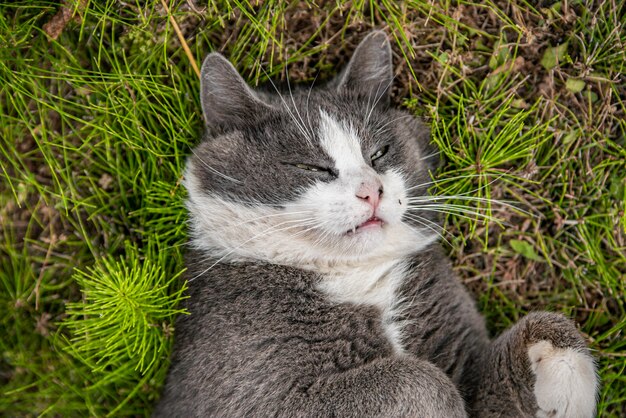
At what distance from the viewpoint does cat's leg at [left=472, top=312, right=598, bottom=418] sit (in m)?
2.53

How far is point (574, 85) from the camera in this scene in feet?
10.6

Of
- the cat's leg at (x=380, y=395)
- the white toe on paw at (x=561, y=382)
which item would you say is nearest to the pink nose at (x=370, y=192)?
the cat's leg at (x=380, y=395)

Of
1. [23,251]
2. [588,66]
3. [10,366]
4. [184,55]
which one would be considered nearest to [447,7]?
[588,66]

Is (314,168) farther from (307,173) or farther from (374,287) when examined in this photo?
(374,287)

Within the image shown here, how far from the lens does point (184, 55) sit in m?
3.23

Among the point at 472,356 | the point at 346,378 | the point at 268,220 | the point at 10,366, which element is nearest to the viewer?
the point at 346,378

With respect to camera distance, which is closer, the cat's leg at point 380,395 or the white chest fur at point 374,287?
the cat's leg at point 380,395

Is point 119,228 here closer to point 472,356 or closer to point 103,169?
point 103,169

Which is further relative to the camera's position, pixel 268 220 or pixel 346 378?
pixel 268 220

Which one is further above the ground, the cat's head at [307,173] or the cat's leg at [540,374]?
the cat's head at [307,173]

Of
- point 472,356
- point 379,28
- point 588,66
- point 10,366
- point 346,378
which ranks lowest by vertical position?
point 10,366

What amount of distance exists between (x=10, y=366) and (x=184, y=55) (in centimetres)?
185

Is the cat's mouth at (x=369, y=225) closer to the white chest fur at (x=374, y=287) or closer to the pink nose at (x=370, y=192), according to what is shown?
the pink nose at (x=370, y=192)

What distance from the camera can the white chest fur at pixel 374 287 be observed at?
2.67 meters
